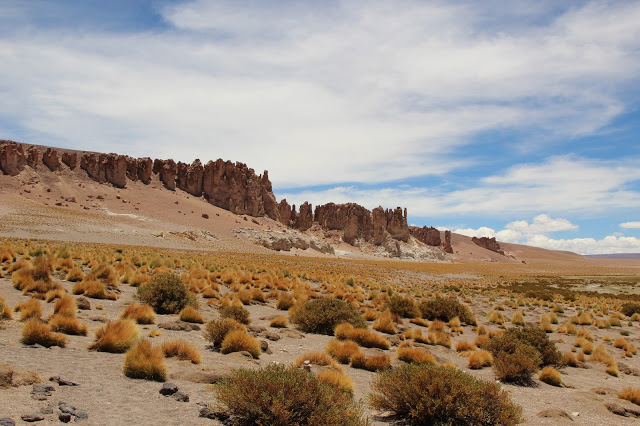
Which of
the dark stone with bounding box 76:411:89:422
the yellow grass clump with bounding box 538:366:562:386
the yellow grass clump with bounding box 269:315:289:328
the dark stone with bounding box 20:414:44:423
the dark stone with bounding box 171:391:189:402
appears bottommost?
the yellow grass clump with bounding box 269:315:289:328

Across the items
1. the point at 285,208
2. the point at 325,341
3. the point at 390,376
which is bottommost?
the point at 325,341

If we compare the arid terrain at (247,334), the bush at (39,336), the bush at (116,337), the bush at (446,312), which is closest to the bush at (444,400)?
the arid terrain at (247,334)

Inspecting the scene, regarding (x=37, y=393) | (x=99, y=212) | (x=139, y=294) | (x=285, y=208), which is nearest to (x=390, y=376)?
(x=37, y=393)

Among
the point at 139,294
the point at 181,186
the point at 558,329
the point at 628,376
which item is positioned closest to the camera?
the point at 628,376

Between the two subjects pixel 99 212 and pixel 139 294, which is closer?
pixel 139 294

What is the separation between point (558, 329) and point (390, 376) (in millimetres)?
14105

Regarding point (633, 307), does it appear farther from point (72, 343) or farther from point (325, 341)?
point (72, 343)

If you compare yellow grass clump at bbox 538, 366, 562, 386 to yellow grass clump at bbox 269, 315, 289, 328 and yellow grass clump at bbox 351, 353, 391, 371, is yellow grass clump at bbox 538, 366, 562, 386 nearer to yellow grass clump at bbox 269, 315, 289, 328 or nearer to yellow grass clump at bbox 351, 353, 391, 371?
yellow grass clump at bbox 351, 353, 391, 371

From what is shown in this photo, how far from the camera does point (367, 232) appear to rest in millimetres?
146875

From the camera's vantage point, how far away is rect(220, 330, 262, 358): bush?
9.22 m

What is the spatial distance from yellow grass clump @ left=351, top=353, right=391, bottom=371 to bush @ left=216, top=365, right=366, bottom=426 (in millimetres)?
3918

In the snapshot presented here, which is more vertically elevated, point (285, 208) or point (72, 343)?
point (285, 208)

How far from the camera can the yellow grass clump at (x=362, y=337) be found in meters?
11.8

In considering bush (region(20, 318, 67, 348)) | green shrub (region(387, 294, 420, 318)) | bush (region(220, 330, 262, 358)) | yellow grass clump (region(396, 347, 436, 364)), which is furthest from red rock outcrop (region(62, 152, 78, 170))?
yellow grass clump (region(396, 347, 436, 364))
